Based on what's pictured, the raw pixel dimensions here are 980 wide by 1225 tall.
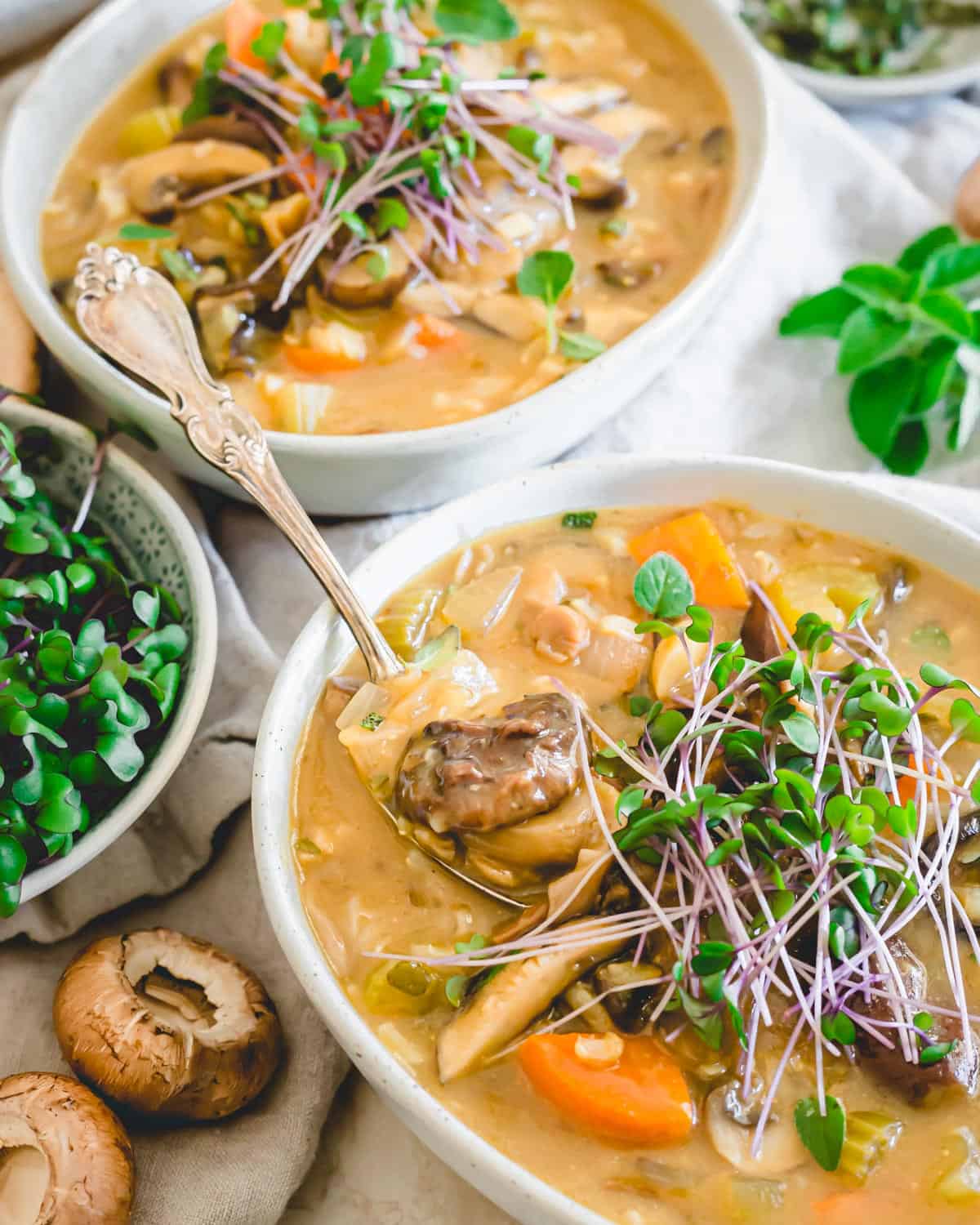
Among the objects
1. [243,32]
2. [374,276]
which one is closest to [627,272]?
[374,276]

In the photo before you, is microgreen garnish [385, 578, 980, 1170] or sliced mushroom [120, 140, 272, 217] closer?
microgreen garnish [385, 578, 980, 1170]

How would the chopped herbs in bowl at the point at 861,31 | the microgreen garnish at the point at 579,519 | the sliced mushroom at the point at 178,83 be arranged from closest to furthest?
the microgreen garnish at the point at 579,519
the sliced mushroom at the point at 178,83
the chopped herbs in bowl at the point at 861,31

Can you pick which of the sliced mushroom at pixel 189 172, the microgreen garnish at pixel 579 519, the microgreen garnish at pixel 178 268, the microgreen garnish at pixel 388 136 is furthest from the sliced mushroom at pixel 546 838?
the sliced mushroom at pixel 189 172

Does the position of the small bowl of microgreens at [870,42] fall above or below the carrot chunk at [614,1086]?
above

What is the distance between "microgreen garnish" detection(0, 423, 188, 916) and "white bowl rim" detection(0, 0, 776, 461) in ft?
1.05

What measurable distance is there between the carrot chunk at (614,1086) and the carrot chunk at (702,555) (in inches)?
33.1

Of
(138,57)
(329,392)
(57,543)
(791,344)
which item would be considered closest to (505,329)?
(329,392)

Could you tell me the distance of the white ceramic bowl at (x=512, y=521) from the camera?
2.19 m

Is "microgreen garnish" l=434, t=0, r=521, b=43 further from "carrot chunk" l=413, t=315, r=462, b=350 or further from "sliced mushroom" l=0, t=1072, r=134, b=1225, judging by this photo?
"sliced mushroom" l=0, t=1072, r=134, b=1225

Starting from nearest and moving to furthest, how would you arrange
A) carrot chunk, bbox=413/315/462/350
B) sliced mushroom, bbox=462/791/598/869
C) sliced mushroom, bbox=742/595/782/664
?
1. sliced mushroom, bbox=462/791/598/869
2. sliced mushroom, bbox=742/595/782/664
3. carrot chunk, bbox=413/315/462/350

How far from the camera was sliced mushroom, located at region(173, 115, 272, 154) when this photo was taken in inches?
130

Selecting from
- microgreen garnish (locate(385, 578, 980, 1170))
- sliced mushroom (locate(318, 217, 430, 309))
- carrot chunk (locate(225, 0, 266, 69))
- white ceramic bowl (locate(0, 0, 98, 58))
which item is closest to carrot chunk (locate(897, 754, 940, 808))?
microgreen garnish (locate(385, 578, 980, 1170))

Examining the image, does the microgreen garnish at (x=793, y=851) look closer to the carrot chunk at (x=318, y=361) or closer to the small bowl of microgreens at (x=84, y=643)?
the small bowl of microgreens at (x=84, y=643)

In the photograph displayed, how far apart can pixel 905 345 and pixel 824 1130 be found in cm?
195
